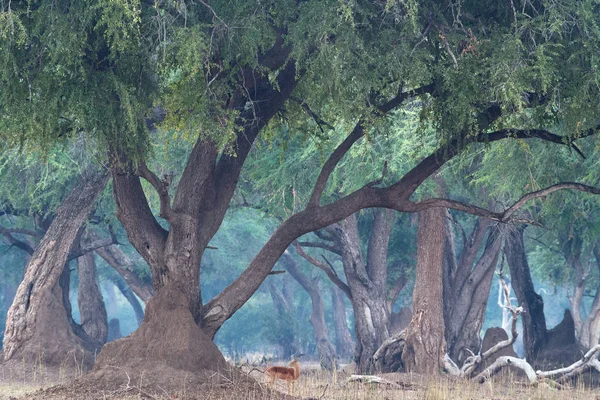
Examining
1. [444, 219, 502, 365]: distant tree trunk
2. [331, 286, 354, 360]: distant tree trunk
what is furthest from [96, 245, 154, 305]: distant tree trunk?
[331, 286, 354, 360]: distant tree trunk

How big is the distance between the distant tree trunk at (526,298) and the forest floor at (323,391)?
274 inches

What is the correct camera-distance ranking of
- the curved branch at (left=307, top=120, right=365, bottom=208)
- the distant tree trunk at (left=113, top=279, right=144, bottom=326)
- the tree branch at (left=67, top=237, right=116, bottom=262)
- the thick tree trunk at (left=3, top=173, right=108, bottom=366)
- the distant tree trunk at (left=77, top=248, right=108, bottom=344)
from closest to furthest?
1. the curved branch at (left=307, top=120, right=365, bottom=208)
2. the thick tree trunk at (left=3, top=173, right=108, bottom=366)
3. the tree branch at (left=67, top=237, right=116, bottom=262)
4. the distant tree trunk at (left=77, top=248, right=108, bottom=344)
5. the distant tree trunk at (left=113, top=279, right=144, bottom=326)

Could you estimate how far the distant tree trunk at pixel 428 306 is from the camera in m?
22.3

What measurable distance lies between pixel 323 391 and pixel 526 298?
1345 cm

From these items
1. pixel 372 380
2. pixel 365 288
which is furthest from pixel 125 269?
pixel 372 380

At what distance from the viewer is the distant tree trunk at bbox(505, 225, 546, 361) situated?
2659 cm

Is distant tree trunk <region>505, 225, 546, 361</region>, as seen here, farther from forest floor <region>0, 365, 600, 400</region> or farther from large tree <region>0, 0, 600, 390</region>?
large tree <region>0, 0, 600, 390</region>

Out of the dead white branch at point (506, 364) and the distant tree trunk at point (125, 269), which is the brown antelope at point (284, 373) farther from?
the distant tree trunk at point (125, 269)

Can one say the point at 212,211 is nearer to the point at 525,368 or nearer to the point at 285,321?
the point at 525,368

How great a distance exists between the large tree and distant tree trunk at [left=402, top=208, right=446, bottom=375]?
25.8 feet

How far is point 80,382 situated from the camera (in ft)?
44.8

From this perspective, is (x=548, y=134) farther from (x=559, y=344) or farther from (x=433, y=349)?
(x=559, y=344)

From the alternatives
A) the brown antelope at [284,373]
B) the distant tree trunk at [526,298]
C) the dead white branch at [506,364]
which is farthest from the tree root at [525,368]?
the brown antelope at [284,373]

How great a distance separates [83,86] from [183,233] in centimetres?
341
